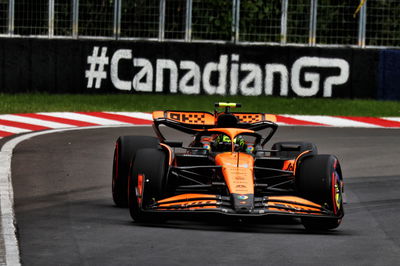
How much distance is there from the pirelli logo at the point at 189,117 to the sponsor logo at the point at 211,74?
10.6 metres

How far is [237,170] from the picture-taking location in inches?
392

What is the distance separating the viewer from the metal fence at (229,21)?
2330 centimetres

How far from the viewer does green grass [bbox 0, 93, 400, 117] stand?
2112cm

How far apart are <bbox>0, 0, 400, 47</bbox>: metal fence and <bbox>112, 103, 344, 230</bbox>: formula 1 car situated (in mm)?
12012

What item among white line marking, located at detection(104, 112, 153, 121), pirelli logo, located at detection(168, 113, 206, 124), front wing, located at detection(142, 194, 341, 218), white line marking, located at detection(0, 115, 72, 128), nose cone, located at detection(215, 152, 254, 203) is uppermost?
pirelli logo, located at detection(168, 113, 206, 124)

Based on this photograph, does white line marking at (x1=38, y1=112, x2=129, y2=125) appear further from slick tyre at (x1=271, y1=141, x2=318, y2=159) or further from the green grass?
slick tyre at (x1=271, y1=141, x2=318, y2=159)

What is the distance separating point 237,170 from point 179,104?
38.3 ft

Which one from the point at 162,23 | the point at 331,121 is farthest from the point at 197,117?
the point at 162,23

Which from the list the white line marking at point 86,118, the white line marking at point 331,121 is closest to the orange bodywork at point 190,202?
the white line marking at point 86,118

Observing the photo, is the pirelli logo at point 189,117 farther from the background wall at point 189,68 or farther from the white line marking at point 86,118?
the background wall at point 189,68

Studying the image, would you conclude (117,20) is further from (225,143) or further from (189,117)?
(225,143)

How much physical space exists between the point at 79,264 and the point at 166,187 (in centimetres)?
226

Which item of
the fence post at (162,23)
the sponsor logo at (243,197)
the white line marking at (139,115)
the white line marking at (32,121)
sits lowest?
the white line marking at (32,121)

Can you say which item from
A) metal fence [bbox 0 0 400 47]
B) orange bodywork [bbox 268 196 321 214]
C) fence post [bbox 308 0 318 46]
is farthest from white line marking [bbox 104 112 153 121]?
orange bodywork [bbox 268 196 321 214]
